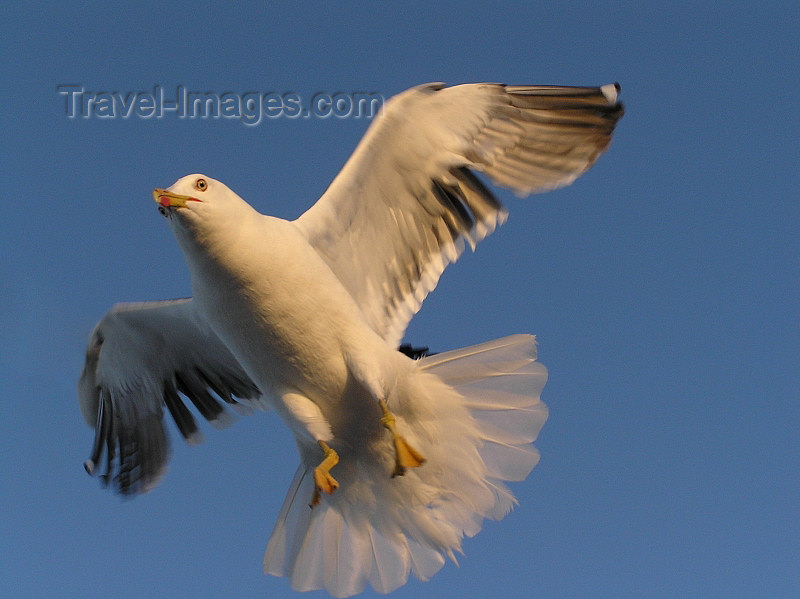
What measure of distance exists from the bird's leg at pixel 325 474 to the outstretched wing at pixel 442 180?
93 centimetres

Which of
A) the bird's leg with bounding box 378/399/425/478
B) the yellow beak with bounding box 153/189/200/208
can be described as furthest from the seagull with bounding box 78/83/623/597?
the yellow beak with bounding box 153/189/200/208

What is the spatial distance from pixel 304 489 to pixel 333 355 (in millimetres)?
1216

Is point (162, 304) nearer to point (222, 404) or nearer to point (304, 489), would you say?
point (222, 404)

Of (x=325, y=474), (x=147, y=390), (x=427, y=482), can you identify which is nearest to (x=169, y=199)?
(x=325, y=474)

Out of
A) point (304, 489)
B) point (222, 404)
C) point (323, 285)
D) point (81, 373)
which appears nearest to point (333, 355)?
point (323, 285)

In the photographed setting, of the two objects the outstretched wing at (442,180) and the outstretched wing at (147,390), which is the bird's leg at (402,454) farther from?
the outstretched wing at (147,390)

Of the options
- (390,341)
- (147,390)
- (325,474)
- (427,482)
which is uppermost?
(390,341)

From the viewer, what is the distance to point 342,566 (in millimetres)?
6074

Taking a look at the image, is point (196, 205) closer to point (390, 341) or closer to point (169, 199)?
point (169, 199)

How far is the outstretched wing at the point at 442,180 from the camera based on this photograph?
18.9ft

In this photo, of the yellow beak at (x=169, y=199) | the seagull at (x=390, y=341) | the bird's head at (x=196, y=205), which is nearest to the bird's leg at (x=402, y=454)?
the seagull at (x=390, y=341)

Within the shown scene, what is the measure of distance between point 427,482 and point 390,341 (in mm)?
907

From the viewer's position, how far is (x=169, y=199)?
195 inches

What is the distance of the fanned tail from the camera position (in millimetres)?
5734
